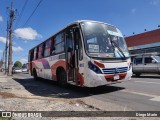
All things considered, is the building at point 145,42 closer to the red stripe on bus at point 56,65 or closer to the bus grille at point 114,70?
the red stripe on bus at point 56,65

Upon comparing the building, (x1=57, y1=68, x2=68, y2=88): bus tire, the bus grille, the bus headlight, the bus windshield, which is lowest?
(x1=57, y1=68, x2=68, y2=88): bus tire

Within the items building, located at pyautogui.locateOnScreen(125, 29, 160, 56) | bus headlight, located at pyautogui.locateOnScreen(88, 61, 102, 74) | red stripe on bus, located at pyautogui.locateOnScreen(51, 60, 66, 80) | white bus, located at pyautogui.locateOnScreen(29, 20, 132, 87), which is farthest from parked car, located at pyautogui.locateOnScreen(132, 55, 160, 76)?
bus headlight, located at pyautogui.locateOnScreen(88, 61, 102, 74)

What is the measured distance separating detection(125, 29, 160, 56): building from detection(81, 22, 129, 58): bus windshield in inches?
904

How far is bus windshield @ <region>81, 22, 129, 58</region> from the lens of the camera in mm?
9477

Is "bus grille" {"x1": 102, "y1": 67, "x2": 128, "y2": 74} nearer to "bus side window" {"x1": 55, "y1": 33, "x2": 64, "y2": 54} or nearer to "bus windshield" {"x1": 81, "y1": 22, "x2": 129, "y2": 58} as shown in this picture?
"bus windshield" {"x1": 81, "y1": 22, "x2": 129, "y2": 58}

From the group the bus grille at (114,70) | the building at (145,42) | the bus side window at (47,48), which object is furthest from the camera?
the building at (145,42)

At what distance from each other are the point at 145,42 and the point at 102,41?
88.7 ft

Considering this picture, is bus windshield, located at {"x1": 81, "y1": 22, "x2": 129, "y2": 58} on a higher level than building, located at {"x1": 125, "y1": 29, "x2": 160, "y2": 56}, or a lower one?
lower

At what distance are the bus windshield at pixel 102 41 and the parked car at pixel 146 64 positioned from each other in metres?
9.95

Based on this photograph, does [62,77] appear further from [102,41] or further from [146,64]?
[146,64]

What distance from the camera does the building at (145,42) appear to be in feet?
109

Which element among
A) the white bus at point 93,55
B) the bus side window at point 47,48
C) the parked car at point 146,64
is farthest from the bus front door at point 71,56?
the parked car at point 146,64

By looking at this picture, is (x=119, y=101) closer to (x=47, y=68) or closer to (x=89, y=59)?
(x=89, y=59)

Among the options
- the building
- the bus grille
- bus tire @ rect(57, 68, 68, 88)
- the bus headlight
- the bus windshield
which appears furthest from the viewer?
the building
